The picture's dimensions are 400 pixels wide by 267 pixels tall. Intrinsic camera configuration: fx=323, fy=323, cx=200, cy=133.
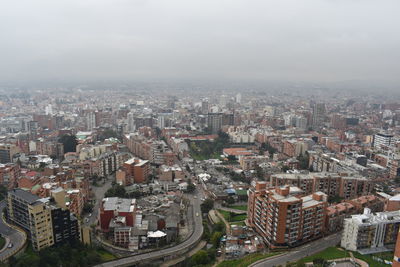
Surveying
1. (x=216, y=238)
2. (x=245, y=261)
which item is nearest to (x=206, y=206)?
(x=216, y=238)

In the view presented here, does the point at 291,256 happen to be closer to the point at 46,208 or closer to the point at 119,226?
the point at 119,226

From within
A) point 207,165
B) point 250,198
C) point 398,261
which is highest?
point 398,261

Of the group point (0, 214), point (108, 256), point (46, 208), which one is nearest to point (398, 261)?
point (108, 256)

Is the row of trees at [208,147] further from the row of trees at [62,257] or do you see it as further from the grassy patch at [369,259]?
the grassy patch at [369,259]

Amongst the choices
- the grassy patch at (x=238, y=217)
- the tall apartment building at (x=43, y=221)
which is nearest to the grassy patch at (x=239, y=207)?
the grassy patch at (x=238, y=217)

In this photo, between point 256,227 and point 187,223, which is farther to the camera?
point 187,223

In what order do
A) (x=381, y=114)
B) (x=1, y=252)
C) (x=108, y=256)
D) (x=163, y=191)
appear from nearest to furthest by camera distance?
(x=1, y=252) → (x=108, y=256) → (x=163, y=191) → (x=381, y=114)

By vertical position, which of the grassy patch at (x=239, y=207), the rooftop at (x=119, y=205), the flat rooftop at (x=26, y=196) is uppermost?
A: the flat rooftop at (x=26, y=196)
